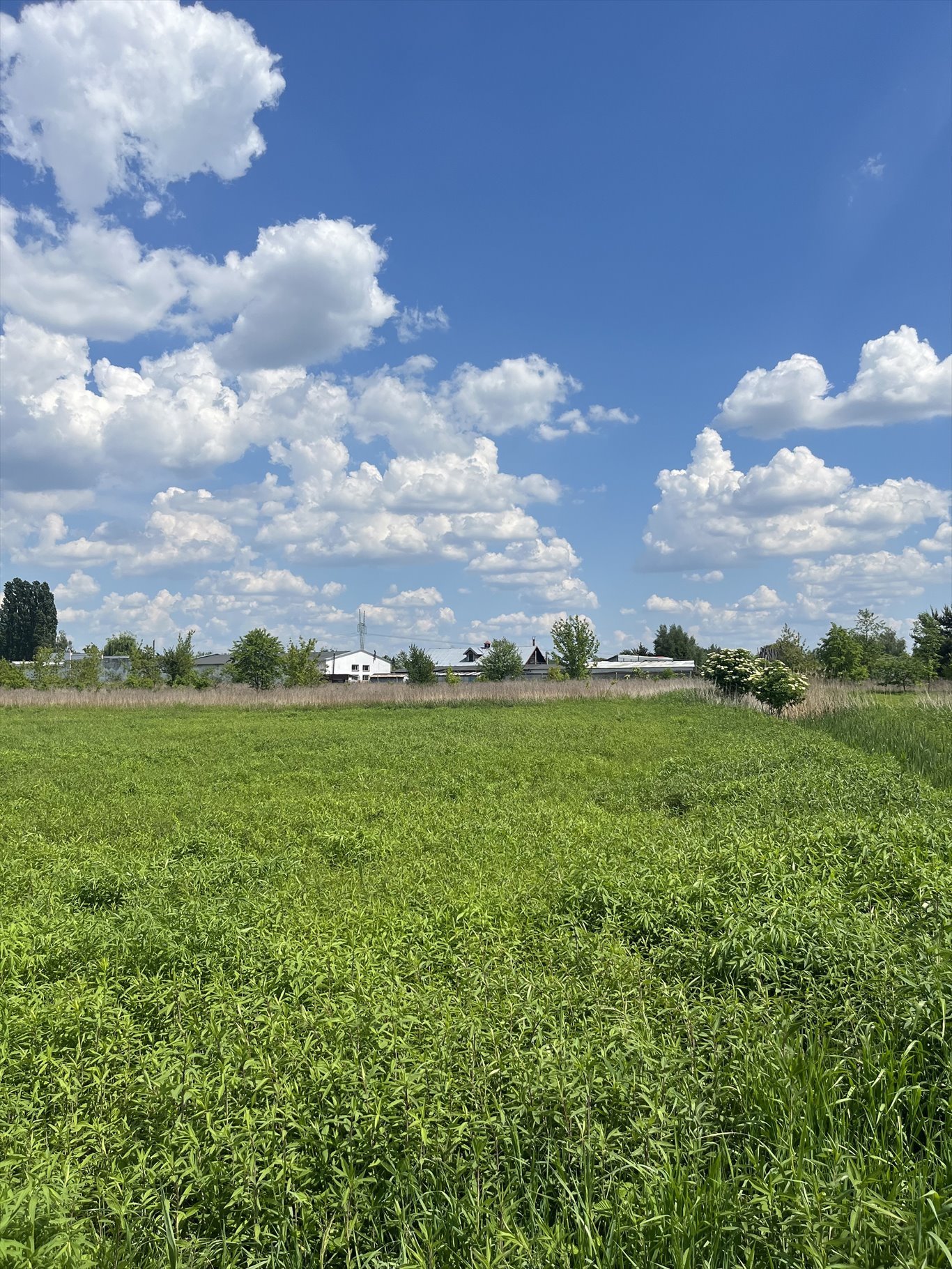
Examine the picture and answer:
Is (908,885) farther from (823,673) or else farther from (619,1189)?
(823,673)

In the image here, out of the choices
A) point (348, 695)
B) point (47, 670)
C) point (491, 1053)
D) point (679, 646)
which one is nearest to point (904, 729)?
point (491, 1053)

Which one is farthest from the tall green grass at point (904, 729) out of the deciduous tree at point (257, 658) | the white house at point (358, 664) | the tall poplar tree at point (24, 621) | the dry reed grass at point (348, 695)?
the tall poplar tree at point (24, 621)

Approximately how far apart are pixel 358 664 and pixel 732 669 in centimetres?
8359

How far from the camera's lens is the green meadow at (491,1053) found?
9.55ft

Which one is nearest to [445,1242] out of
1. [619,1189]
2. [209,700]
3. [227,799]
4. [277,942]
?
[619,1189]

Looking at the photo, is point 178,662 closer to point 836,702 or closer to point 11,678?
point 11,678

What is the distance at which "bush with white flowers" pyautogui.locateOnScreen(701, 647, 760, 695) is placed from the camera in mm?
34469

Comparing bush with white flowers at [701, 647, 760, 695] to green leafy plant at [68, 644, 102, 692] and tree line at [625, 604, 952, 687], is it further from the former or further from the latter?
green leafy plant at [68, 644, 102, 692]

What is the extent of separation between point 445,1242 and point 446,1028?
3.32 ft

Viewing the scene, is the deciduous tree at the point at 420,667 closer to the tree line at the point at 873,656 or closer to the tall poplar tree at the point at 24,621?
the tree line at the point at 873,656

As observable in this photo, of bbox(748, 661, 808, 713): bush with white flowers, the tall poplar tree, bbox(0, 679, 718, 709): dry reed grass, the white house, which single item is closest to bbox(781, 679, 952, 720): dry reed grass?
bbox(748, 661, 808, 713): bush with white flowers

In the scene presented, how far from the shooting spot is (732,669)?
116 feet

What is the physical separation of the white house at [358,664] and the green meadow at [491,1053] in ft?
322

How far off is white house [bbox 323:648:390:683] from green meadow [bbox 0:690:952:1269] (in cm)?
9813
